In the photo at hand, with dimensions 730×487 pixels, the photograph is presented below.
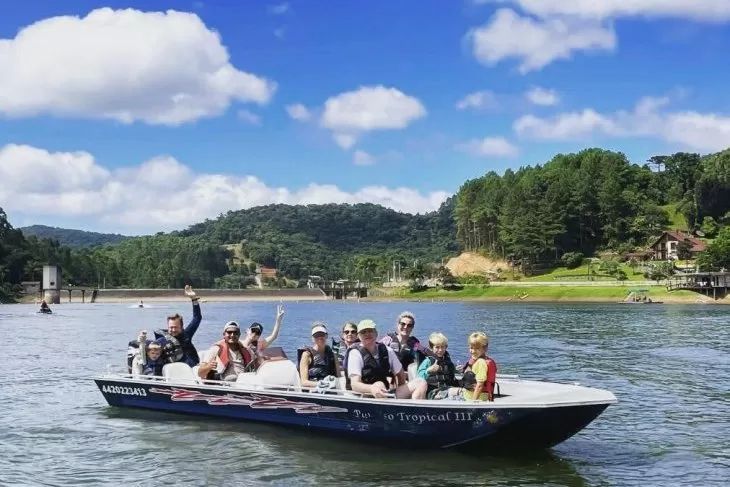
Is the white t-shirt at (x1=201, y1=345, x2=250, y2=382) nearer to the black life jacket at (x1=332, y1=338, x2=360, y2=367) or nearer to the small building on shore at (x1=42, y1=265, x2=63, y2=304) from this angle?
the black life jacket at (x1=332, y1=338, x2=360, y2=367)

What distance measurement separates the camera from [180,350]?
21.3m

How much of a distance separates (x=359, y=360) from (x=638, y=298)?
101762 millimetres

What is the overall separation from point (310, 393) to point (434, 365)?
2843 millimetres

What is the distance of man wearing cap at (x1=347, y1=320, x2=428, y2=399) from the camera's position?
16078mm

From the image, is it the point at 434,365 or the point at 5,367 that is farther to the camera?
the point at 5,367

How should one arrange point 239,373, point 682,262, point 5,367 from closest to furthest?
point 239,373 < point 5,367 < point 682,262

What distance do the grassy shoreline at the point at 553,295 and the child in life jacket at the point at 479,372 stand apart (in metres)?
104

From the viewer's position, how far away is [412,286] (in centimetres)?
18625

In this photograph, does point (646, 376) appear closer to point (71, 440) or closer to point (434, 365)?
point (434, 365)

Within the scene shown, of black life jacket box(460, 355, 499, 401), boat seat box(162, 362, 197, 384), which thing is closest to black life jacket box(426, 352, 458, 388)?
black life jacket box(460, 355, 499, 401)

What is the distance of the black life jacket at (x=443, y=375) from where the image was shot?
16.8 meters

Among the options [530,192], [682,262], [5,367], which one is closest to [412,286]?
[530,192]

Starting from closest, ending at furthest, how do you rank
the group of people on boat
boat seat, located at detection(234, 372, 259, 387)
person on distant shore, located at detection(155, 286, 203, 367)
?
the group of people on boat, boat seat, located at detection(234, 372, 259, 387), person on distant shore, located at detection(155, 286, 203, 367)

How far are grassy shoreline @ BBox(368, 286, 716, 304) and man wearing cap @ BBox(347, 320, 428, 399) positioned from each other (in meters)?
104
